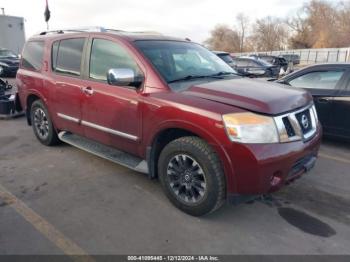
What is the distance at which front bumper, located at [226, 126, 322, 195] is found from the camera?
2986 millimetres

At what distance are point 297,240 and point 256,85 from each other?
1686 mm

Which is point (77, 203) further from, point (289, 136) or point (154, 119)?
point (289, 136)

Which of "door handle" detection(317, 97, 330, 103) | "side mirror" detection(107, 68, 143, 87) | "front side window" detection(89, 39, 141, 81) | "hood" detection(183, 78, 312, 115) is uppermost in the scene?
"front side window" detection(89, 39, 141, 81)

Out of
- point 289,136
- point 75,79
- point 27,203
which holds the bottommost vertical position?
point 27,203

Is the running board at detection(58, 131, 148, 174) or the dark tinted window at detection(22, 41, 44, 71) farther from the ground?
the dark tinted window at detection(22, 41, 44, 71)

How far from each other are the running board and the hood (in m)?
1.08

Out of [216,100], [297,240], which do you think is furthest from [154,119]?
[297,240]

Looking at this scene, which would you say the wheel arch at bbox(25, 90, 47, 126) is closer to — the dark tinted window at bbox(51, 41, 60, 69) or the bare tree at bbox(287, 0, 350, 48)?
the dark tinted window at bbox(51, 41, 60, 69)

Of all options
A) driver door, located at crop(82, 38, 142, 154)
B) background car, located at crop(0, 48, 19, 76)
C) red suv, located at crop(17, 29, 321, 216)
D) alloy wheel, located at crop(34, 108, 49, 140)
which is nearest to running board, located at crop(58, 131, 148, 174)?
red suv, located at crop(17, 29, 321, 216)

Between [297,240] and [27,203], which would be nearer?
[297,240]

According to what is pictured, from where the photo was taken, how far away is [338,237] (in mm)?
3209

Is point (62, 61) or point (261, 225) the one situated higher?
point (62, 61)

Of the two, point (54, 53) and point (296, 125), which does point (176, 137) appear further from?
point (54, 53)

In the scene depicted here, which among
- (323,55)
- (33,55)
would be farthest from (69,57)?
(323,55)
